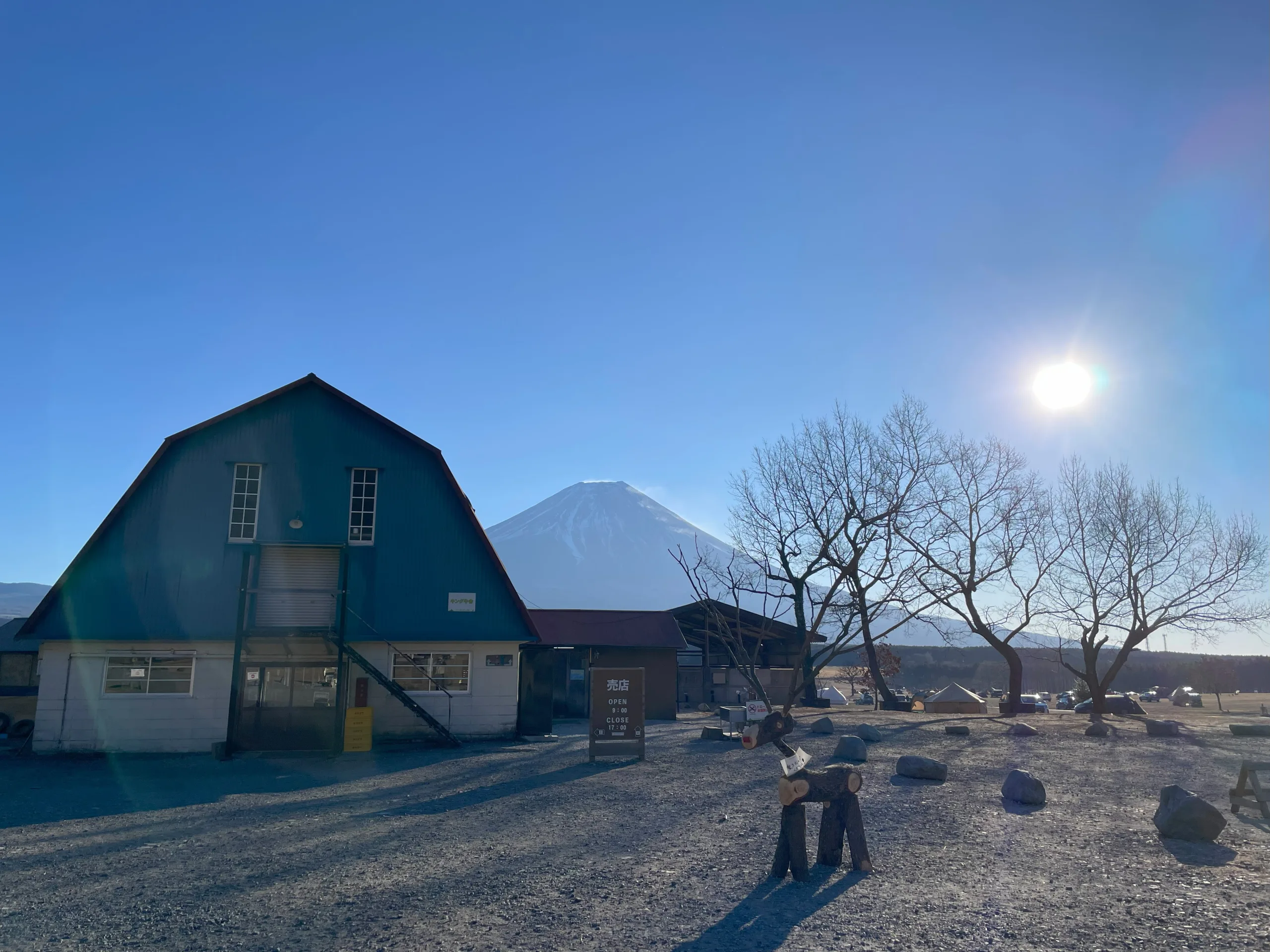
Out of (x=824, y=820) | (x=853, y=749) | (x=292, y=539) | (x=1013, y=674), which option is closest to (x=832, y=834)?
(x=824, y=820)

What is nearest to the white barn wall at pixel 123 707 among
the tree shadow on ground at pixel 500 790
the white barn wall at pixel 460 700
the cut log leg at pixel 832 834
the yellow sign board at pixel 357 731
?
the yellow sign board at pixel 357 731

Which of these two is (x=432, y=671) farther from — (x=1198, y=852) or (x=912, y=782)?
(x=1198, y=852)

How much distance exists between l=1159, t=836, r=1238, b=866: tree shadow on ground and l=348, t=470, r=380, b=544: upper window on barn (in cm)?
1754

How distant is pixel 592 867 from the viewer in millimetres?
8430

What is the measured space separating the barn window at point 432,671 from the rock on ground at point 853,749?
9.44 meters

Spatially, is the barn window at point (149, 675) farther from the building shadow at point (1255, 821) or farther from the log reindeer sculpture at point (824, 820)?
the building shadow at point (1255, 821)

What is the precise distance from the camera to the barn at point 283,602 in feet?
65.4

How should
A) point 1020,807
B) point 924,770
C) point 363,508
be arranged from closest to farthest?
point 1020,807
point 924,770
point 363,508

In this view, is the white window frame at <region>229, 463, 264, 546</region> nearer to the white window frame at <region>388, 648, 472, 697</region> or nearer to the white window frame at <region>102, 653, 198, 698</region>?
the white window frame at <region>102, 653, 198, 698</region>

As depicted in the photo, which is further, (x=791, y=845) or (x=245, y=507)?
(x=245, y=507)

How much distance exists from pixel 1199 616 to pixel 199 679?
32996 mm

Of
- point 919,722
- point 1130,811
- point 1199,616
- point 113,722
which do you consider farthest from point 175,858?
point 1199,616

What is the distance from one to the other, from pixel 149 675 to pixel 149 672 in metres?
0.07

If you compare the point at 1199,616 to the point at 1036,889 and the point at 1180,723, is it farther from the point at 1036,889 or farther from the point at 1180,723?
the point at 1036,889
